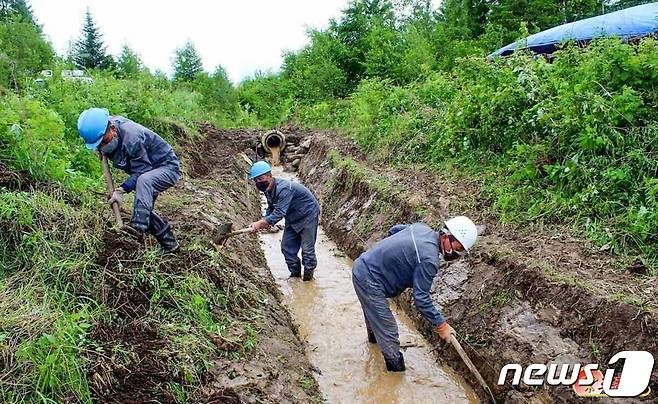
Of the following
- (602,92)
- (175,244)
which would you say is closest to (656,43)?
(602,92)

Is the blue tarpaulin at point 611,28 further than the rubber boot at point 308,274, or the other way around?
the blue tarpaulin at point 611,28

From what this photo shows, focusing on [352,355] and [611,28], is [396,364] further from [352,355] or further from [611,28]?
[611,28]

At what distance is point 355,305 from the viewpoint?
23.1 ft

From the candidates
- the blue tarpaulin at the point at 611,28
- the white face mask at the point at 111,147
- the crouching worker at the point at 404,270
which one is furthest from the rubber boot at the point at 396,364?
the blue tarpaulin at the point at 611,28

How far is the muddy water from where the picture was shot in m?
5.10

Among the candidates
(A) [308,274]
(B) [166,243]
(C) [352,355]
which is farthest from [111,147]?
(A) [308,274]

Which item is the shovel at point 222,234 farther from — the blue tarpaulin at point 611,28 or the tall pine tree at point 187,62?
the tall pine tree at point 187,62

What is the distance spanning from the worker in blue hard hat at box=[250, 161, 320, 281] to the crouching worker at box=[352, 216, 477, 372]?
1.98 metres

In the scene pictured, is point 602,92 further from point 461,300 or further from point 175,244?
point 175,244

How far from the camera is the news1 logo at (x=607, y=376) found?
371cm

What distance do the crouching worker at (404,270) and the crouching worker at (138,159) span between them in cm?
207

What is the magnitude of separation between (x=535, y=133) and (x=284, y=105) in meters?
19.3

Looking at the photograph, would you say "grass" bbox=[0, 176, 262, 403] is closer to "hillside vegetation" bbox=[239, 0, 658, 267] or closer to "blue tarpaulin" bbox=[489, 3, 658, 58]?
"hillside vegetation" bbox=[239, 0, 658, 267]

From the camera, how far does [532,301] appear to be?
491cm
